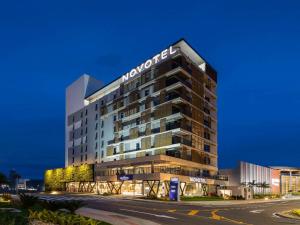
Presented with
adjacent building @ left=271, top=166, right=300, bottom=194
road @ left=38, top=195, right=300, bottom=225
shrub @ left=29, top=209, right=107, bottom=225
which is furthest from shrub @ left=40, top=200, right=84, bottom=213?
adjacent building @ left=271, top=166, right=300, bottom=194

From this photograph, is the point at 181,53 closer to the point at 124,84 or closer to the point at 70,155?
the point at 124,84

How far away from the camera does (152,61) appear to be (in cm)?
9488

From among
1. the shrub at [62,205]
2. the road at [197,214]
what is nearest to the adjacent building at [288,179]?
the road at [197,214]

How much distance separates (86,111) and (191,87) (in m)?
41.1

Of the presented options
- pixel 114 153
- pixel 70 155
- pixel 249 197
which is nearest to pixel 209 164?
pixel 249 197

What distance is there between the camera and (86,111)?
399ft

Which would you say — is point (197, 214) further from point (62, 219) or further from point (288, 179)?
point (288, 179)

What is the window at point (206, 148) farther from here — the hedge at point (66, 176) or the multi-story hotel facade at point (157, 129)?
the hedge at point (66, 176)

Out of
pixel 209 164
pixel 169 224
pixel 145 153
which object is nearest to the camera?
pixel 169 224

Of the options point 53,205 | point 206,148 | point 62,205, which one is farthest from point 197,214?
point 206,148

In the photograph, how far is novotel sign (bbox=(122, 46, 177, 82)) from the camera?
3510 inches

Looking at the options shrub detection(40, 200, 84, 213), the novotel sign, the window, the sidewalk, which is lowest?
the sidewalk

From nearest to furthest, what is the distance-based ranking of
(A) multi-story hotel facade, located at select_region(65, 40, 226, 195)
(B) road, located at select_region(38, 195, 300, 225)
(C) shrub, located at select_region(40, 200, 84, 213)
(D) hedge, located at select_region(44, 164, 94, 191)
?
(C) shrub, located at select_region(40, 200, 84, 213) → (B) road, located at select_region(38, 195, 300, 225) → (A) multi-story hotel facade, located at select_region(65, 40, 226, 195) → (D) hedge, located at select_region(44, 164, 94, 191)

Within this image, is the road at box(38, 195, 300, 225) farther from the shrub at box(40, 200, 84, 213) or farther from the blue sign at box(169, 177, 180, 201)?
the blue sign at box(169, 177, 180, 201)
